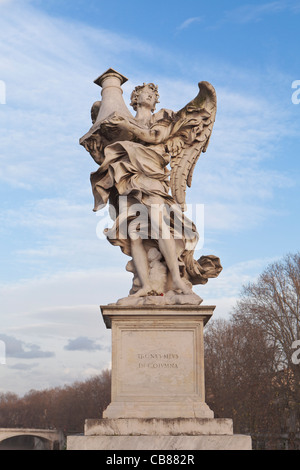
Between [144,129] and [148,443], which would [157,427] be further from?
[144,129]

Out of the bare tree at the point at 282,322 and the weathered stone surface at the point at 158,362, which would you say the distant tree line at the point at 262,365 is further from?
the weathered stone surface at the point at 158,362

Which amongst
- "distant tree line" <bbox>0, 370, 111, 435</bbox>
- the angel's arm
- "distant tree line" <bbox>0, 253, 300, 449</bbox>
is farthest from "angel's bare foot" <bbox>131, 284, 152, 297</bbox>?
"distant tree line" <bbox>0, 370, 111, 435</bbox>

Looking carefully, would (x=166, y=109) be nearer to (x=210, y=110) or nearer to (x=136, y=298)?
(x=210, y=110)

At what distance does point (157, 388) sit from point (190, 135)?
4086 millimetres

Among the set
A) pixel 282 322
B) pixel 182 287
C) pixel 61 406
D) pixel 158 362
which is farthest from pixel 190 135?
pixel 61 406

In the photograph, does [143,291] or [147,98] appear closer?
[143,291]

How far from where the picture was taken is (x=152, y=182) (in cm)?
828

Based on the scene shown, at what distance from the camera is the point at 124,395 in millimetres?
7020

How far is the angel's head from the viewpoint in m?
9.07

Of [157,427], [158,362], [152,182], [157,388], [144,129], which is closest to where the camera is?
[157,427]

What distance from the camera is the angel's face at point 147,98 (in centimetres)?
905

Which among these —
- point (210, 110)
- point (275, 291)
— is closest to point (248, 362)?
point (275, 291)

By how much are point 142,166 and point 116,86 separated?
1726 millimetres
